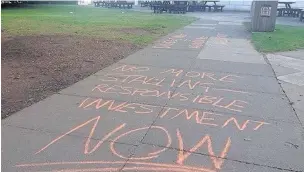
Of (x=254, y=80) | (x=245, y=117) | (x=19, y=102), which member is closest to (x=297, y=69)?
(x=254, y=80)

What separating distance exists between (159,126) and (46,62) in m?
4.34

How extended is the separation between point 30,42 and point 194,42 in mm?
5411

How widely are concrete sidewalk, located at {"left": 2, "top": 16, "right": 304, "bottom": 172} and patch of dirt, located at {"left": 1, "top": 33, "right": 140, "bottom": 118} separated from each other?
35cm

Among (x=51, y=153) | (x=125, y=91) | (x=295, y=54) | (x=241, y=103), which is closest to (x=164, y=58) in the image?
(x=125, y=91)

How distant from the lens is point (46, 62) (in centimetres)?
774

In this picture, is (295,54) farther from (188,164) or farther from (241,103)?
(188,164)

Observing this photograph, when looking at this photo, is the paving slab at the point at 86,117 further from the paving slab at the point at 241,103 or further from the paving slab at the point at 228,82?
the paving slab at the point at 228,82

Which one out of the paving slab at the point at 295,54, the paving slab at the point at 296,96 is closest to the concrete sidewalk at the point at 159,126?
the paving slab at the point at 296,96

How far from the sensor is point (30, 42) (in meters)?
9.91

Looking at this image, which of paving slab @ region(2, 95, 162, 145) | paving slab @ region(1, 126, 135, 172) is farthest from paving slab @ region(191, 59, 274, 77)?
paving slab @ region(1, 126, 135, 172)

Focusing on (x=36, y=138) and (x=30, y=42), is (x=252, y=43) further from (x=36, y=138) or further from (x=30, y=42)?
(x=36, y=138)

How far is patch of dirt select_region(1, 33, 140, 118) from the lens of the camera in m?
5.53

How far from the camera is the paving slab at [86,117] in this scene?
4160 millimetres

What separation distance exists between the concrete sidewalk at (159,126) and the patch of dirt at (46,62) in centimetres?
35
